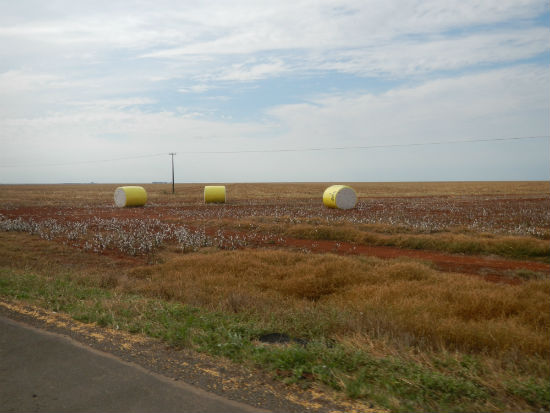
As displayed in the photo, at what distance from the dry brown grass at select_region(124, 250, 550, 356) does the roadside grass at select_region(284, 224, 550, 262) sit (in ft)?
16.1

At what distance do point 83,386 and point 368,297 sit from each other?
5.77m

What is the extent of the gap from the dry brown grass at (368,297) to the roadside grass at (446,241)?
4910 millimetres

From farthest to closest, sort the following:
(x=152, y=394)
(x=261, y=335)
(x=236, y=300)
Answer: (x=236, y=300)
(x=261, y=335)
(x=152, y=394)

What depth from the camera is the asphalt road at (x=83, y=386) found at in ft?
13.3

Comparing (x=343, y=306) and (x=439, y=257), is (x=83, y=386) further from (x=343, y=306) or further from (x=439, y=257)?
(x=439, y=257)

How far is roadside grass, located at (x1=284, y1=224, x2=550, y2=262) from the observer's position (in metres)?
14.7

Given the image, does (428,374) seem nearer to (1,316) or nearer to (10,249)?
(1,316)

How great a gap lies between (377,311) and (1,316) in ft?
21.1

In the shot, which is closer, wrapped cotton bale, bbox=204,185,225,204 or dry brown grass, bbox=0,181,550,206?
wrapped cotton bale, bbox=204,185,225,204

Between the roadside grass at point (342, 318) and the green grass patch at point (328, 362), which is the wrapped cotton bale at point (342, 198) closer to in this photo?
the roadside grass at point (342, 318)

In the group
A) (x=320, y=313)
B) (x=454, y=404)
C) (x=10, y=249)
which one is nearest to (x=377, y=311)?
(x=320, y=313)

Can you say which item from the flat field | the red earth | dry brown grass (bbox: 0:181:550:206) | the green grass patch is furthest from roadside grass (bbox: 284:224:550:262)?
dry brown grass (bbox: 0:181:550:206)

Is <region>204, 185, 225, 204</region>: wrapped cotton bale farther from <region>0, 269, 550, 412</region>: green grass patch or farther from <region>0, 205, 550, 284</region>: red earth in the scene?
<region>0, 269, 550, 412</region>: green grass patch

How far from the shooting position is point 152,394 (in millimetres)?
4281
